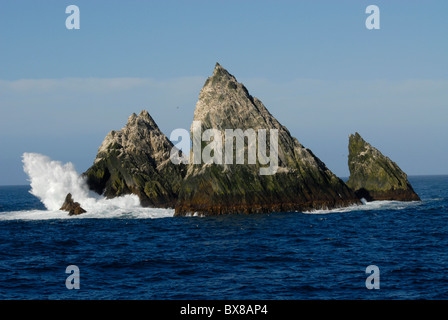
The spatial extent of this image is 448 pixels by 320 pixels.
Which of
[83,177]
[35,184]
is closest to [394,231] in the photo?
[83,177]

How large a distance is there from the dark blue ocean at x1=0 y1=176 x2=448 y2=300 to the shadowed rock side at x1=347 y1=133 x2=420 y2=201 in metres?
18.3

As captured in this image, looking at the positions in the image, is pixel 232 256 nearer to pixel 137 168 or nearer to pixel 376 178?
pixel 137 168

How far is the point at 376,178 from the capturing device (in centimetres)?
9488

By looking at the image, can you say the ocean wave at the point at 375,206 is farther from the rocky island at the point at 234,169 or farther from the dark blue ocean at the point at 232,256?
the dark blue ocean at the point at 232,256

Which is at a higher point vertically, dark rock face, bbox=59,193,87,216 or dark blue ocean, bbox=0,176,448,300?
dark rock face, bbox=59,193,87,216

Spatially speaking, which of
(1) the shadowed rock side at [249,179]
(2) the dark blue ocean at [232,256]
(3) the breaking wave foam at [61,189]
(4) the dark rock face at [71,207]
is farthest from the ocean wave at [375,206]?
(4) the dark rock face at [71,207]

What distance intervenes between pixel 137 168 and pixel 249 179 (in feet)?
93.1

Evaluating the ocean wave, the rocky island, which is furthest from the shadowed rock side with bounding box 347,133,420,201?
the ocean wave

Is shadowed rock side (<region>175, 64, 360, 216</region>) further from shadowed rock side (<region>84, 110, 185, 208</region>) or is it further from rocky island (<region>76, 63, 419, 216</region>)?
shadowed rock side (<region>84, 110, 185, 208</region>)

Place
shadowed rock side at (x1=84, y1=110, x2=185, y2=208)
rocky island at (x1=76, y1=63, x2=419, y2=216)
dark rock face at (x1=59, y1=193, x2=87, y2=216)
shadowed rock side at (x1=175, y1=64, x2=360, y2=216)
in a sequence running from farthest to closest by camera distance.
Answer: shadowed rock side at (x1=84, y1=110, x2=185, y2=208) → dark rock face at (x1=59, y1=193, x2=87, y2=216) → rocky island at (x1=76, y1=63, x2=419, y2=216) → shadowed rock side at (x1=175, y1=64, x2=360, y2=216)

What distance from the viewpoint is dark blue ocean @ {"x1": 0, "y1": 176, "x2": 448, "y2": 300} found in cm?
3434
